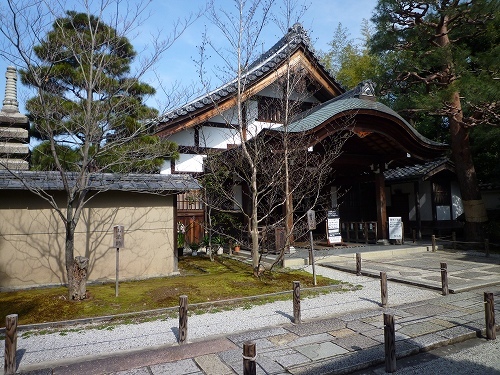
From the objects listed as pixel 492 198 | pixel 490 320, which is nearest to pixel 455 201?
pixel 492 198

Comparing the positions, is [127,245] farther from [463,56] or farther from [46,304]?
[463,56]

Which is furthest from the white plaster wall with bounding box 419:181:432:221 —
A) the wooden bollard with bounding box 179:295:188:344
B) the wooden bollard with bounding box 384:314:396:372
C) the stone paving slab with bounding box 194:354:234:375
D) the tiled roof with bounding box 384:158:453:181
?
the stone paving slab with bounding box 194:354:234:375

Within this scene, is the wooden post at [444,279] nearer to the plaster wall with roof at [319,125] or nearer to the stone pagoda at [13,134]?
the plaster wall with roof at [319,125]

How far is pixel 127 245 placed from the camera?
9938 mm

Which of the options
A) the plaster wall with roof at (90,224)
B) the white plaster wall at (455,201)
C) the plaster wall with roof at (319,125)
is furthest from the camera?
the white plaster wall at (455,201)

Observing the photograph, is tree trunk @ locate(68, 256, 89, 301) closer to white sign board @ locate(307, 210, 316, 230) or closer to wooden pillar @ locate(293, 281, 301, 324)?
wooden pillar @ locate(293, 281, 301, 324)

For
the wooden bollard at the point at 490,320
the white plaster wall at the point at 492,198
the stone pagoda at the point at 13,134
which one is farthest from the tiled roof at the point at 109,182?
the white plaster wall at the point at 492,198

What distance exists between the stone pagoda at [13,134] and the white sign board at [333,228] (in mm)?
11643

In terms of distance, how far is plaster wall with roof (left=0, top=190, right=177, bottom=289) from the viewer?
886 centimetres

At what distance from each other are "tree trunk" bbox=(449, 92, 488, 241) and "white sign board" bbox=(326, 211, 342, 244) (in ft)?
20.5

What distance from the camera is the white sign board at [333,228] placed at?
15062 mm

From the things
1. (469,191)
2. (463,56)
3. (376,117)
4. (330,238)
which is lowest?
(330,238)

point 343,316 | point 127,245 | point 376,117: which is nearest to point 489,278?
point 343,316

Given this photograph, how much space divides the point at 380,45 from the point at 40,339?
17.4 metres
